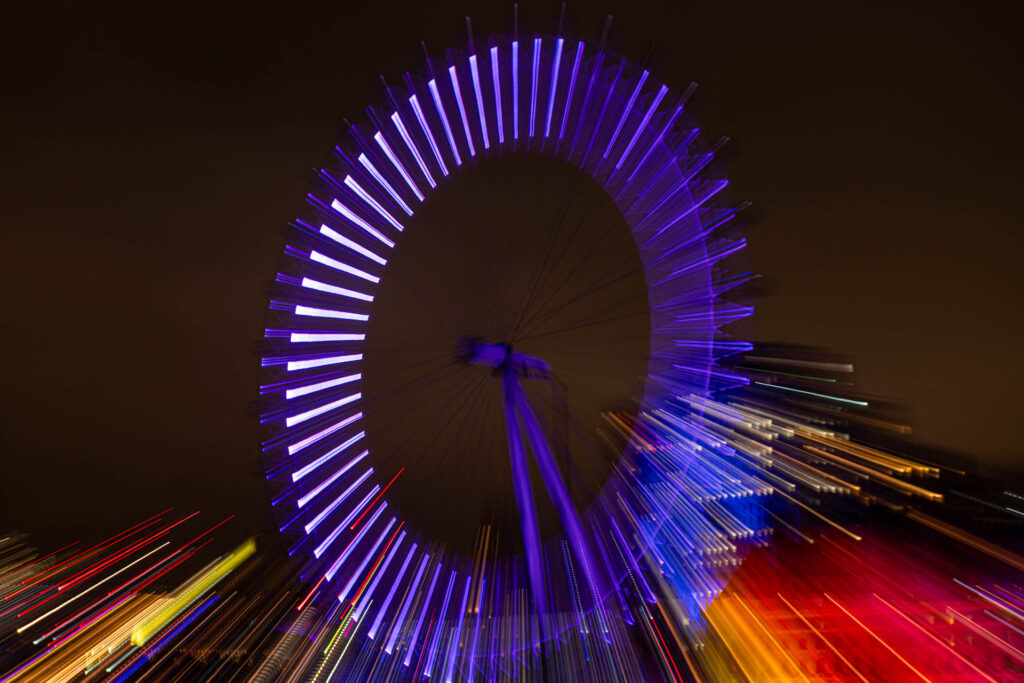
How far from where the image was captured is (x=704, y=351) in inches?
71.6

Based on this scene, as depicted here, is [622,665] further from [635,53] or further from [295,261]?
[635,53]

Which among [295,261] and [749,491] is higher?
[295,261]

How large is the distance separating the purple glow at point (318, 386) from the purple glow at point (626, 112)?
1388mm

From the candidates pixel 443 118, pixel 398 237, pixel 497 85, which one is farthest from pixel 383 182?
pixel 497 85

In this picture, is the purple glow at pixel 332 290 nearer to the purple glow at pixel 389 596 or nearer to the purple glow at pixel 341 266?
the purple glow at pixel 341 266

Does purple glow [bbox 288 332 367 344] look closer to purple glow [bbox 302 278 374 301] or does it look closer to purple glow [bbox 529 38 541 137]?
purple glow [bbox 302 278 374 301]

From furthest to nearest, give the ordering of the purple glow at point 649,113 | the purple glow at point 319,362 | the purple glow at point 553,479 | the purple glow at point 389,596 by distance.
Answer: the purple glow at point 319,362
the purple glow at point 389,596
the purple glow at point 649,113
the purple glow at point 553,479

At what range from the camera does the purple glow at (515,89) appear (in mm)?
1833

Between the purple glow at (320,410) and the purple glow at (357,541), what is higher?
the purple glow at (320,410)

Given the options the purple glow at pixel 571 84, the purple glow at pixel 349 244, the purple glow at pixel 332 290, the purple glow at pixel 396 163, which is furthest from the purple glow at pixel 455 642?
the purple glow at pixel 571 84

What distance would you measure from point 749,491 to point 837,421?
5.35ft

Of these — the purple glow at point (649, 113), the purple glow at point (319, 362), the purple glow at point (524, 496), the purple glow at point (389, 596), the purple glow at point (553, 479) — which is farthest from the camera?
the purple glow at point (319, 362)

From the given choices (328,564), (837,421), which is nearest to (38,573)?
(328,564)

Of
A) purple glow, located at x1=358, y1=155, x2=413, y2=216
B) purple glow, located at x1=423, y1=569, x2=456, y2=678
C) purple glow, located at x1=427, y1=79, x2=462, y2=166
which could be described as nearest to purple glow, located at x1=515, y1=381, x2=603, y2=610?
purple glow, located at x1=423, y1=569, x2=456, y2=678
